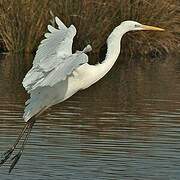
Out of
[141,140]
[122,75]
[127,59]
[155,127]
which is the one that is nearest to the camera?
[141,140]

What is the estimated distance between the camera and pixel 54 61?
29.5 ft

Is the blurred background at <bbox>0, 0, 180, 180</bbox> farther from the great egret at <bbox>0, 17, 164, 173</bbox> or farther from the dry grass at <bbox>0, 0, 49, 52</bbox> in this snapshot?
the great egret at <bbox>0, 17, 164, 173</bbox>

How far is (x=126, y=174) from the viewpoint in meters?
10.2

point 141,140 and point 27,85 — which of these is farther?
point 141,140

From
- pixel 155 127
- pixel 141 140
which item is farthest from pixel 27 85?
pixel 155 127

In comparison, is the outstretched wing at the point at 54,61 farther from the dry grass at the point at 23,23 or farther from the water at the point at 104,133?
the dry grass at the point at 23,23

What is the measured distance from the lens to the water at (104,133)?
410 inches

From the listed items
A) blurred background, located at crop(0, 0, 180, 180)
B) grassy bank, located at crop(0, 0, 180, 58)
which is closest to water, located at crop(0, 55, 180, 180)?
blurred background, located at crop(0, 0, 180, 180)

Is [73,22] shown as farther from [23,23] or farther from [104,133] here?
[104,133]

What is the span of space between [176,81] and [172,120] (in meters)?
4.49

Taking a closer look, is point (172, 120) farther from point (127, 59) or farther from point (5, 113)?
point (127, 59)

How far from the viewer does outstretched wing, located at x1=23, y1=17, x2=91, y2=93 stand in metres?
8.66

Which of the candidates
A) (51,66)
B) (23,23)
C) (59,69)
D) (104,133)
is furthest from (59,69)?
(23,23)

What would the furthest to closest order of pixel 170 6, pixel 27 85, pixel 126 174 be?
1. pixel 170 6
2. pixel 126 174
3. pixel 27 85
